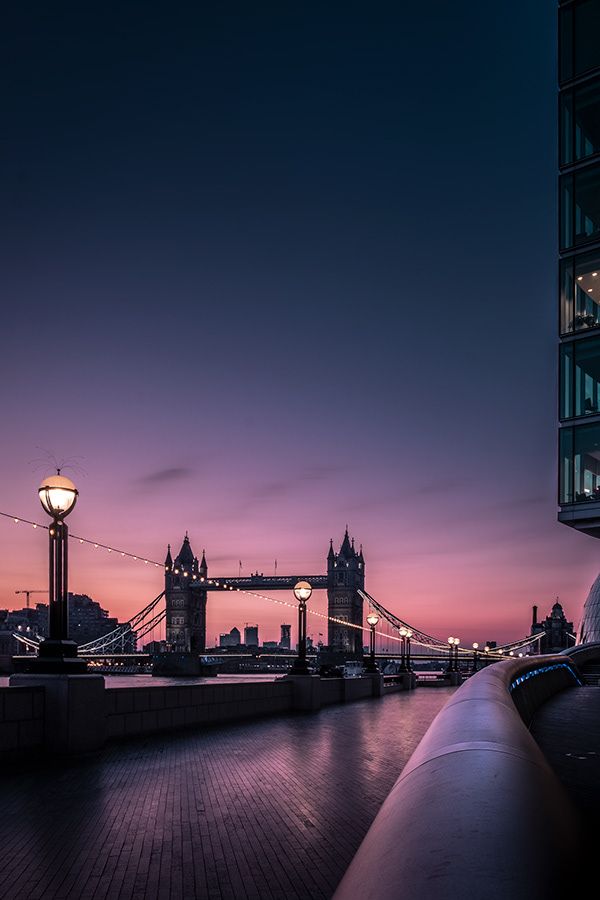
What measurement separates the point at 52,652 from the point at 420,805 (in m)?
10.0

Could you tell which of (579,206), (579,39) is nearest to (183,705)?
(579,206)

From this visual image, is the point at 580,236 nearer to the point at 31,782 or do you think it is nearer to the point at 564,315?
the point at 564,315

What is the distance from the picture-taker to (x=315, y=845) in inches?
243

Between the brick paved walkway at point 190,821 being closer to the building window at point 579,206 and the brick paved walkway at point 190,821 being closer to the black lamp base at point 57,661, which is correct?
the black lamp base at point 57,661

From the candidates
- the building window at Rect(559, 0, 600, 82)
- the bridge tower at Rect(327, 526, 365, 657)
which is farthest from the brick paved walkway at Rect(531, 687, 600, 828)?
the bridge tower at Rect(327, 526, 365, 657)

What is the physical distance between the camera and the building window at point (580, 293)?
32750 millimetres

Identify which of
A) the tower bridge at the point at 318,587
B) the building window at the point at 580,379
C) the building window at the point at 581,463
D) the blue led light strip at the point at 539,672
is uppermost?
the building window at the point at 580,379

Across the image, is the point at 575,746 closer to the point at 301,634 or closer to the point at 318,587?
the point at 301,634

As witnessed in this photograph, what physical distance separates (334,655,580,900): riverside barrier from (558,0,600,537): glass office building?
30060mm

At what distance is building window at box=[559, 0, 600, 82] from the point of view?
111 feet

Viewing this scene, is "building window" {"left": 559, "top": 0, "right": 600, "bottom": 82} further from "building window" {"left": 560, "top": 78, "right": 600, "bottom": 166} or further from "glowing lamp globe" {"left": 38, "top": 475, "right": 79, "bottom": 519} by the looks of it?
"glowing lamp globe" {"left": 38, "top": 475, "right": 79, "bottom": 519}

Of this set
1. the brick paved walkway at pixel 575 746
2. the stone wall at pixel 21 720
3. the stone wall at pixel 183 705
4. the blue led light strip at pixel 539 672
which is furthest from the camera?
the blue led light strip at pixel 539 672

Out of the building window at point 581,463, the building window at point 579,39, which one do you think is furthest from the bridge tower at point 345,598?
the building window at point 579,39

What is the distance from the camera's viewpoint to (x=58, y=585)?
12078 mm
